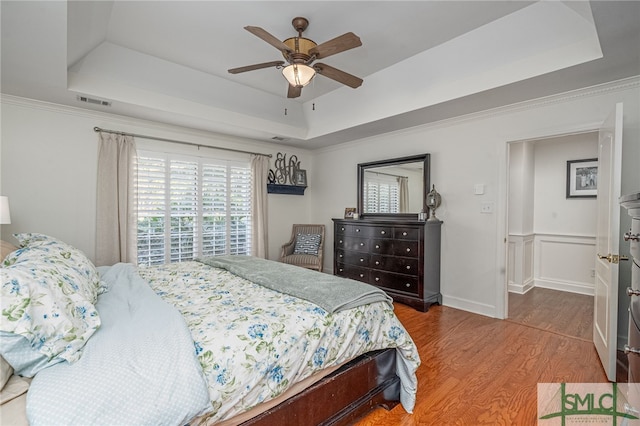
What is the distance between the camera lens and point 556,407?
188cm

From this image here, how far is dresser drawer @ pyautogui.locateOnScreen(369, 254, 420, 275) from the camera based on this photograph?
362 cm

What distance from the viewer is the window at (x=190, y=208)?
12.6 ft

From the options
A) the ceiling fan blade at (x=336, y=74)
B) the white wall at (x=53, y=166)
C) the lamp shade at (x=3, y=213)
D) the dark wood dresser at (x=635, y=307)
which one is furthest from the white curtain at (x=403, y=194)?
the lamp shade at (x=3, y=213)

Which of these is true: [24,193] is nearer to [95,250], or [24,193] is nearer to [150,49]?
[95,250]

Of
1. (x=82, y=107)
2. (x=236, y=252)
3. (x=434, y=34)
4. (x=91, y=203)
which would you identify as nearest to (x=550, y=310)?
(x=434, y=34)

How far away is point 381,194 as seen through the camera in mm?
4469

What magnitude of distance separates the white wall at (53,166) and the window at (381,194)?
311 centimetres

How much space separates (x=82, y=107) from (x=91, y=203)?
1068 mm

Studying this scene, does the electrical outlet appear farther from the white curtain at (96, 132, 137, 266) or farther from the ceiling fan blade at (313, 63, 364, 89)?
the white curtain at (96, 132, 137, 266)

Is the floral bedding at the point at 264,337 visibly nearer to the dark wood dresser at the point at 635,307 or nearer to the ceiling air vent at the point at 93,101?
the dark wood dresser at the point at 635,307

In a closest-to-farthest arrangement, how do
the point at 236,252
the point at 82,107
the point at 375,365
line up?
the point at 375,365 < the point at 82,107 < the point at 236,252

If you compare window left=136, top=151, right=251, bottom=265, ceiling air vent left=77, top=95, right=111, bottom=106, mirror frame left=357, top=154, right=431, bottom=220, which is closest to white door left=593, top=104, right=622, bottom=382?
mirror frame left=357, top=154, right=431, bottom=220

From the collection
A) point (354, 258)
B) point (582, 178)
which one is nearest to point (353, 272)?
point (354, 258)

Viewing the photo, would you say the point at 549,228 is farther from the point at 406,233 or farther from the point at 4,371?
the point at 4,371
